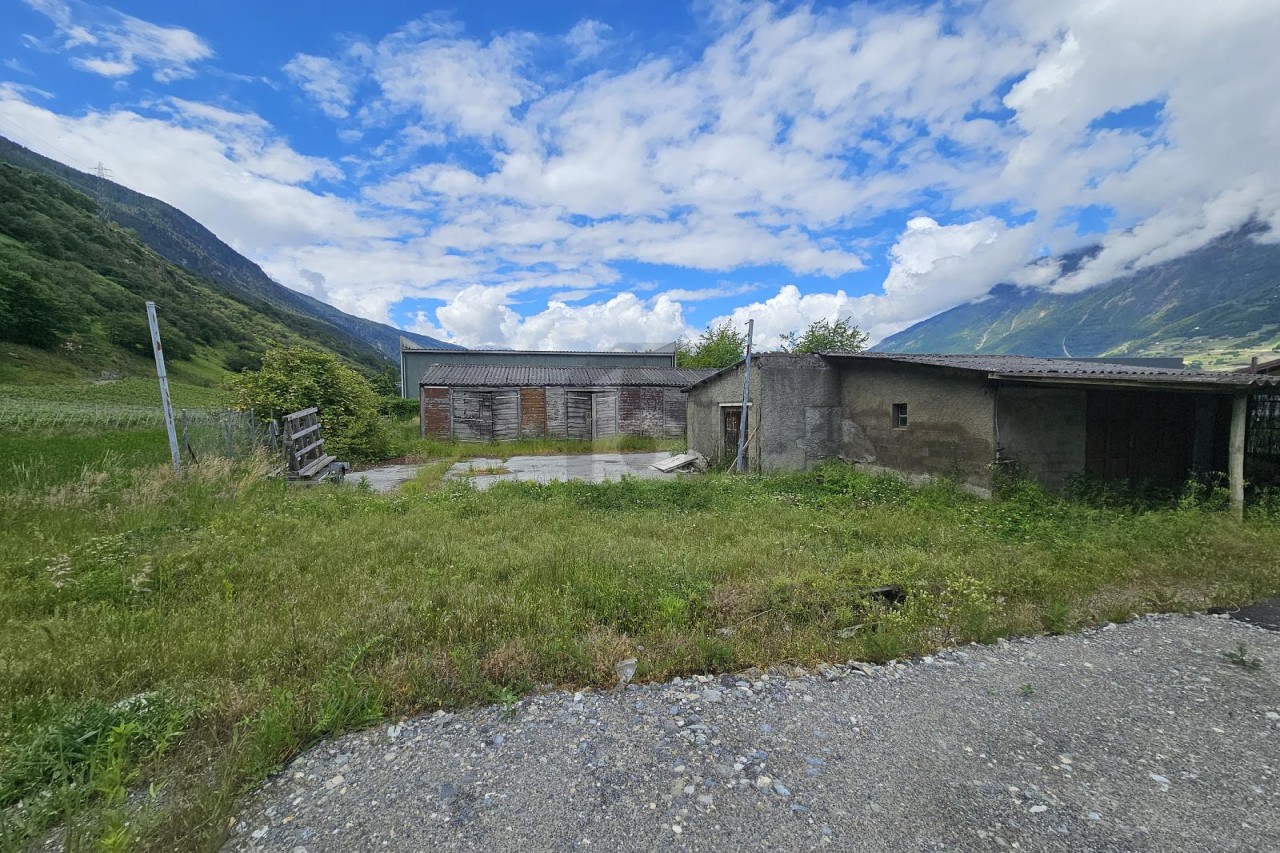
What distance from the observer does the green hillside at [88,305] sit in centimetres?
3309

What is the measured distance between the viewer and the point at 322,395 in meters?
13.2

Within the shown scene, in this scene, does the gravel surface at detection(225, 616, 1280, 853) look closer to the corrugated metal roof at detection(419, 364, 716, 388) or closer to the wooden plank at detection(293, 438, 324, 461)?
the wooden plank at detection(293, 438, 324, 461)

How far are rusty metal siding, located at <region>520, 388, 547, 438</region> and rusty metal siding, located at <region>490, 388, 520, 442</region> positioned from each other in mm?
194

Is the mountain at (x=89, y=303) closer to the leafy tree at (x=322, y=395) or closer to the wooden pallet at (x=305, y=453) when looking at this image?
the leafy tree at (x=322, y=395)

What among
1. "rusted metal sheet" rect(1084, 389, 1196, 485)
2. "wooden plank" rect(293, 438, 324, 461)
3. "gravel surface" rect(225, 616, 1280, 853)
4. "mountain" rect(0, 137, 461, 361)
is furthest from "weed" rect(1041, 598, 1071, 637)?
"mountain" rect(0, 137, 461, 361)

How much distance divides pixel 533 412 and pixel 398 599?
52.5 ft

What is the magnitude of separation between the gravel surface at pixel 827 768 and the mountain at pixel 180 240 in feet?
356

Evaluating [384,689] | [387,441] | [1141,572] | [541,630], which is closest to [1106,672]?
[1141,572]

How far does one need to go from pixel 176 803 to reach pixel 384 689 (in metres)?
0.90

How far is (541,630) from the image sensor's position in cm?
359

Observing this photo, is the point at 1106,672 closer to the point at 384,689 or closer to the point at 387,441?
the point at 384,689

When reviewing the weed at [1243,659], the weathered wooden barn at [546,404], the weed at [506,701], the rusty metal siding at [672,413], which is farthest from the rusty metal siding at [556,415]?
the weed at [1243,659]

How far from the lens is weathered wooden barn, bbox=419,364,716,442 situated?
19016mm

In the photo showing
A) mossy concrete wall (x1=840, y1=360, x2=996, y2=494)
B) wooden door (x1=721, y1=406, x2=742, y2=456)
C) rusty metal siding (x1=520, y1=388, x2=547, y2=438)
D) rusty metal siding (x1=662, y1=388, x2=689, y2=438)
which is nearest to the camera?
mossy concrete wall (x1=840, y1=360, x2=996, y2=494)
